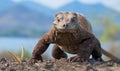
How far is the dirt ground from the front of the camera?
7.97 meters

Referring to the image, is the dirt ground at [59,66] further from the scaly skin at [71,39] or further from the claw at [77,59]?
the scaly skin at [71,39]

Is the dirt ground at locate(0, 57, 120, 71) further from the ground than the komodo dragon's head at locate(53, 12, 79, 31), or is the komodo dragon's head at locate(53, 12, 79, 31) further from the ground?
the komodo dragon's head at locate(53, 12, 79, 31)

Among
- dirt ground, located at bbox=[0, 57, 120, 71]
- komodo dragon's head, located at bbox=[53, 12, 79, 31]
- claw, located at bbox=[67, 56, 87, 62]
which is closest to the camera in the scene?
dirt ground, located at bbox=[0, 57, 120, 71]

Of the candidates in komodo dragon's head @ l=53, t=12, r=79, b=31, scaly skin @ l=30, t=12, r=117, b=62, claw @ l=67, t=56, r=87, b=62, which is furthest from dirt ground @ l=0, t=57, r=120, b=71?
komodo dragon's head @ l=53, t=12, r=79, b=31

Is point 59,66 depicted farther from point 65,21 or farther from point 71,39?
point 71,39

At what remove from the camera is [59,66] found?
8.15 metres

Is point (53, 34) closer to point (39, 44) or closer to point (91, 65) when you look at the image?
point (39, 44)

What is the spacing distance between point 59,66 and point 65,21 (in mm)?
869

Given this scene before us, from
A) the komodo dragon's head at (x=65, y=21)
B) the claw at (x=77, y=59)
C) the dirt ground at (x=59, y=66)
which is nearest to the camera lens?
the dirt ground at (x=59, y=66)

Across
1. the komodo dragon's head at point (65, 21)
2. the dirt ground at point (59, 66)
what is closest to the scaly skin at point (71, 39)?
the komodo dragon's head at point (65, 21)

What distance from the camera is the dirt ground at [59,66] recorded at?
7969 mm

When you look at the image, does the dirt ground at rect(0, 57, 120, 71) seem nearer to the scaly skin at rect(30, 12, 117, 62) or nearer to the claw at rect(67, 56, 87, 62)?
the claw at rect(67, 56, 87, 62)

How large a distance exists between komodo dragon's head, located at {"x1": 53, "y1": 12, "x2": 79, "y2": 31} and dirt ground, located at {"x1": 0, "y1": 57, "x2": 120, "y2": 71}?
0.59m

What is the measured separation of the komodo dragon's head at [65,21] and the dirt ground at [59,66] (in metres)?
0.59
